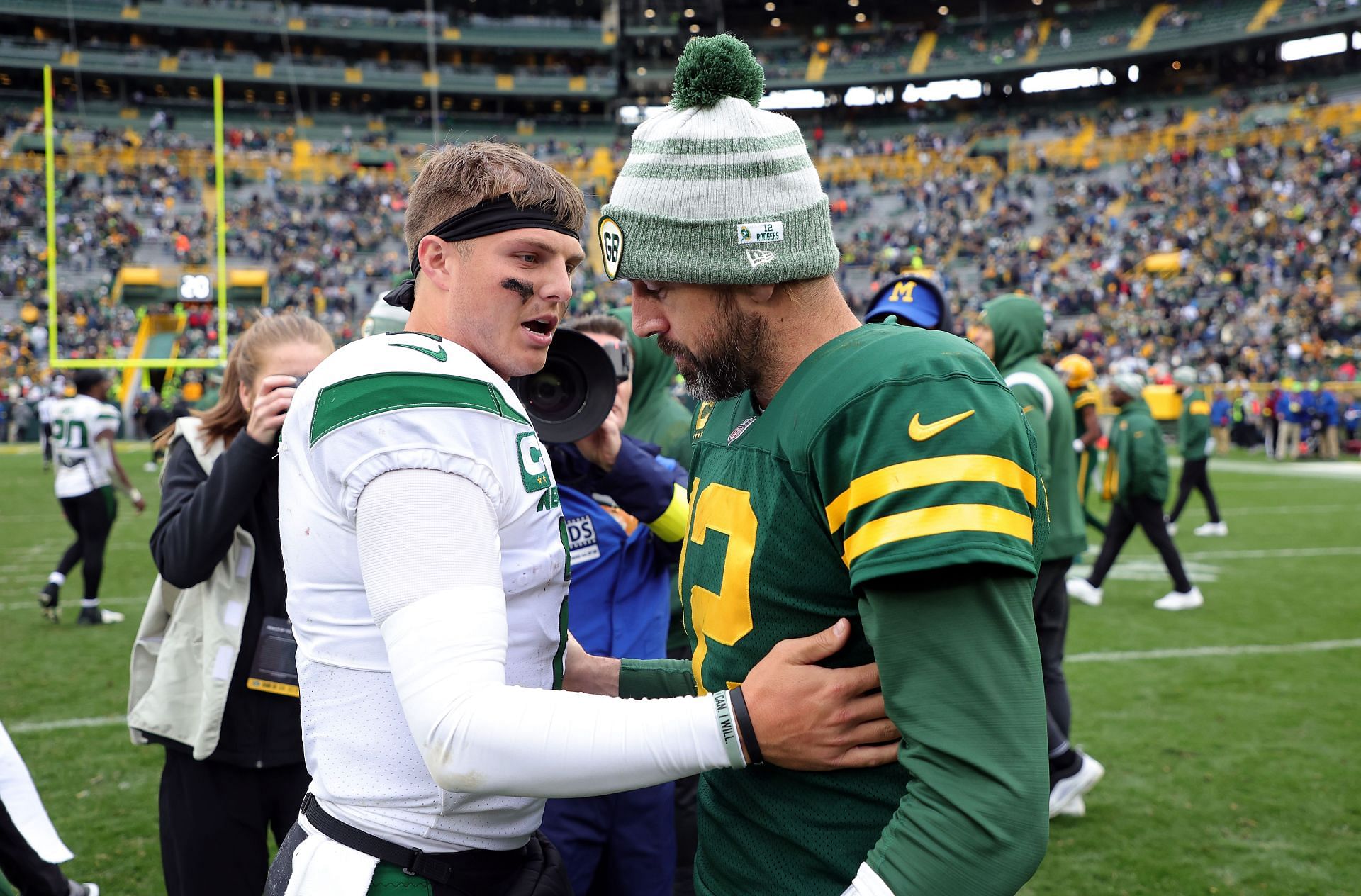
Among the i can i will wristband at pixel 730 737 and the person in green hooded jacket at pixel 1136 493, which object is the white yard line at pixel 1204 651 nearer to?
the person in green hooded jacket at pixel 1136 493

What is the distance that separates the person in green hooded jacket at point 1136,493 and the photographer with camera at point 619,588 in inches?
244

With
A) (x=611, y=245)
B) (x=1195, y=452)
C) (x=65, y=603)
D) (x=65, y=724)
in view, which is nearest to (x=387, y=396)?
(x=611, y=245)

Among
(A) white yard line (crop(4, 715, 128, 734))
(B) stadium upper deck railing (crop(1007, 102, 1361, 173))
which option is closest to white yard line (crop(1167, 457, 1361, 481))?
(A) white yard line (crop(4, 715, 128, 734))

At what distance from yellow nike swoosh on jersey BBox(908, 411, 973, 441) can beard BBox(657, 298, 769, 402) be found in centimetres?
37

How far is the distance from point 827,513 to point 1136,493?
25.5 feet

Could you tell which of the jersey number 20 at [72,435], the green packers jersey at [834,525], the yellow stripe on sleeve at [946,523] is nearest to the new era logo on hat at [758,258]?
the green packers jersey at [834,525]

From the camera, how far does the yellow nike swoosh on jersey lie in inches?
47.6

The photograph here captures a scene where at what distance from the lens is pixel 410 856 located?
1475 mm

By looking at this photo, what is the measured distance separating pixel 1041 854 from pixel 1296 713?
5.61m

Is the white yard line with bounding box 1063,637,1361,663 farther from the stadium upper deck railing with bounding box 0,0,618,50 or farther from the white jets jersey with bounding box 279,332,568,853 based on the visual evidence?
the stadium upper deck railing with bounding box 0,0,618,50

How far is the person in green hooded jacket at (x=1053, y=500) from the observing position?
14.7 feet

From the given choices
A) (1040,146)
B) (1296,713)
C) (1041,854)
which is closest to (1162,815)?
(1296,713)

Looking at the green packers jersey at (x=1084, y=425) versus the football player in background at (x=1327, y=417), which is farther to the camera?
the football player in background at (x=1327, y=417)

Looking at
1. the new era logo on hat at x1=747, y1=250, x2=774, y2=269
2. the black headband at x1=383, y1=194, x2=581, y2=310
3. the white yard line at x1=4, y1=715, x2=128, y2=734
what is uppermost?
the black headband at x1=383, y1=194, x2=581, y2=310
